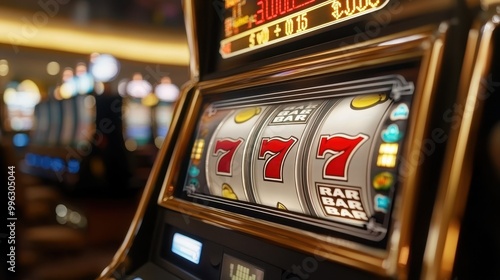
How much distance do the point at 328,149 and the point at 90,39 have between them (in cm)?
866

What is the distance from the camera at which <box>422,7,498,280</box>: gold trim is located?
79 cm

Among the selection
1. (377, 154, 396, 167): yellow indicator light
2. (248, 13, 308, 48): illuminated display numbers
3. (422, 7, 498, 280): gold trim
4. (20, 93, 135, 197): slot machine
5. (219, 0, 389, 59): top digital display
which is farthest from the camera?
(20, 93, 135, 197): slot machine

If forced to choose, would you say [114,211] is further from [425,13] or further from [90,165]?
[425,13]

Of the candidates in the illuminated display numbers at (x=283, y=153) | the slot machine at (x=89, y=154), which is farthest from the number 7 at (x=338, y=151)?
the slot machine at (x=89, y=154)

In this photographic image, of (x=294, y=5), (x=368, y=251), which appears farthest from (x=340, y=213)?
(x=294, y=5)

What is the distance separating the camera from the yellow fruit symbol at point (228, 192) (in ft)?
4.53

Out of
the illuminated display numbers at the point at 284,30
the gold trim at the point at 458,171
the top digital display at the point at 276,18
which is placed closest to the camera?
the gold trim at the point at 458,171

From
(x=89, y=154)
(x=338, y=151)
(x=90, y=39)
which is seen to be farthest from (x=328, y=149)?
(x=90, y=39)

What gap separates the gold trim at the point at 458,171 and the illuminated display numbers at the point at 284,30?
1.73 ft

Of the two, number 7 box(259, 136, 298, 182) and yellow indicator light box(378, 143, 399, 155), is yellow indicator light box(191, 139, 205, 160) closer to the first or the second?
number 7 box(259, 136, 298, 182)

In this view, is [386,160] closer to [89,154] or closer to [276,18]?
[276,18]

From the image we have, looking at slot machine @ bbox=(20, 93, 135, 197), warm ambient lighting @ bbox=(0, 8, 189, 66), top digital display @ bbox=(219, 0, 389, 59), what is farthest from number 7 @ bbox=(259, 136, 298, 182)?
warm ambient lighting @ bbox=(0, 8, 189, 66)

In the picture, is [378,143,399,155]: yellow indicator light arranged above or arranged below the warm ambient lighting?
below

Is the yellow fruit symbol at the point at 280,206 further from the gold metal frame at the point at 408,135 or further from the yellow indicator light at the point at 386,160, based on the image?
the yellow indicator light at the point at 386,160
